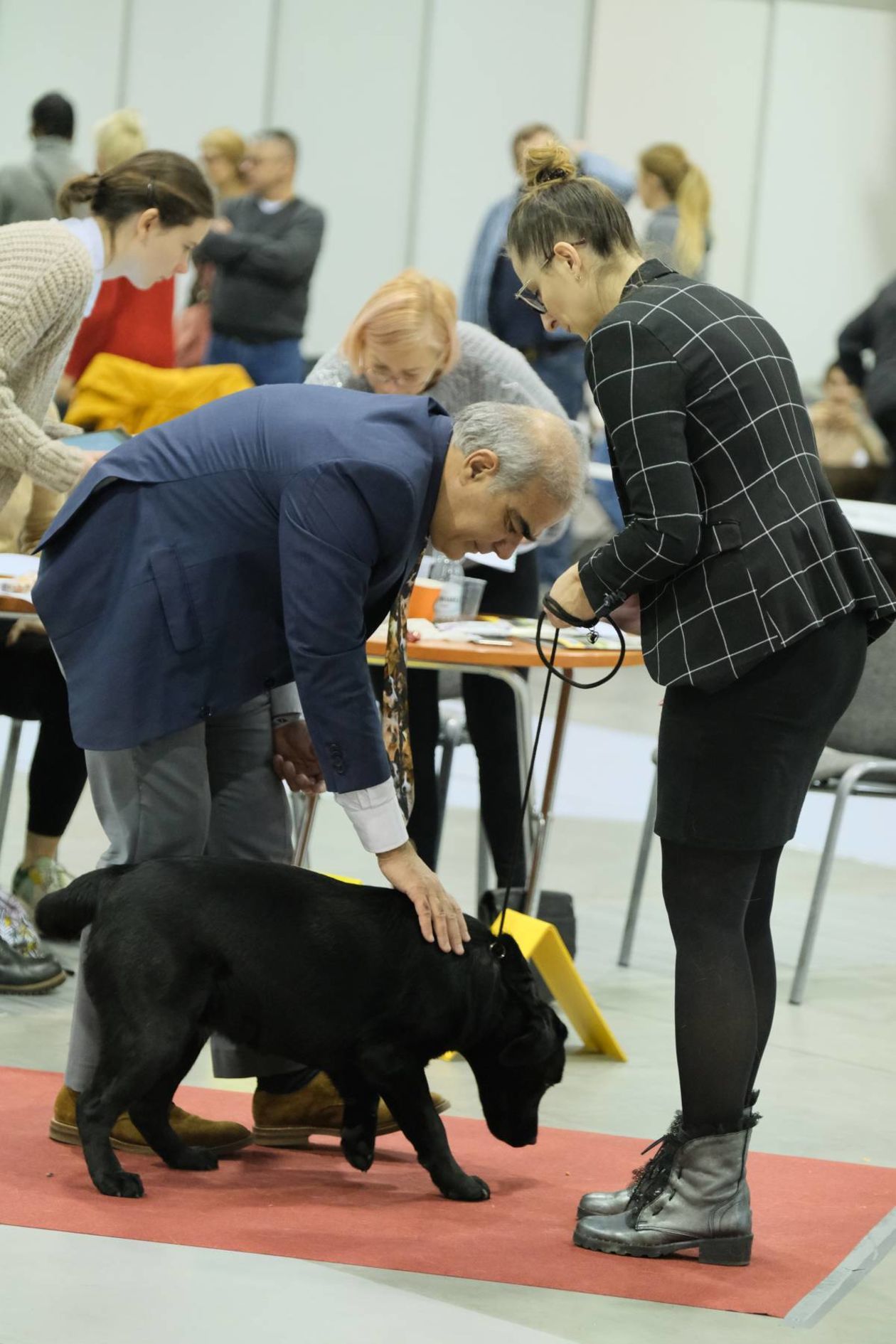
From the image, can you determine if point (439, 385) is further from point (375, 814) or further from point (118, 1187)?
point (118, 1187)

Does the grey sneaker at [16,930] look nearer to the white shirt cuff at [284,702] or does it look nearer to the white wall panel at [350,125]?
the white shirt cuff at [284,702]

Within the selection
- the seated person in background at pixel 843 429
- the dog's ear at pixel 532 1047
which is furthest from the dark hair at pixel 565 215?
the seated person in background at pixel 843 429

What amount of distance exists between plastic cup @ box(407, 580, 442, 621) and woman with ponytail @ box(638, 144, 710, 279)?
3411 mm

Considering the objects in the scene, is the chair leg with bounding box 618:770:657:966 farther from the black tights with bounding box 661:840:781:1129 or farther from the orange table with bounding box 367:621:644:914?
the black tights with bounding box 661:840:781:1129

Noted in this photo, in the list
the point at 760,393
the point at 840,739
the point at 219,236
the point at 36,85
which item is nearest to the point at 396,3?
the point at 36,85

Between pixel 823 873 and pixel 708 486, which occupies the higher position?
pixel 708 486

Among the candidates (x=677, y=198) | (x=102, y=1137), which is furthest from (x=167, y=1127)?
(x=677, y=198)

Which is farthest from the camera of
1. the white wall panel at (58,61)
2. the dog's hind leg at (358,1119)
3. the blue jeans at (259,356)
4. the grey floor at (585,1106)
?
the white wall panel at (58,61)

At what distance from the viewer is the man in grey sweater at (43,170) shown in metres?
6.29

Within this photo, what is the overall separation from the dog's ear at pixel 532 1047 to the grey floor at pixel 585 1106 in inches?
11.5

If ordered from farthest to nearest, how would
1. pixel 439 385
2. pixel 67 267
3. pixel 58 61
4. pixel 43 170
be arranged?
1. pixel 58 61
2. pixel 43 170
3. pixel 439 385
4. pixel 67 267

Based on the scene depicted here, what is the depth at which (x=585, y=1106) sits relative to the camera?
296 cm

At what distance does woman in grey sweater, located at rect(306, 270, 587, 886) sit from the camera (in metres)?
3.36

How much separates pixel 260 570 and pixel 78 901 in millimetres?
487
